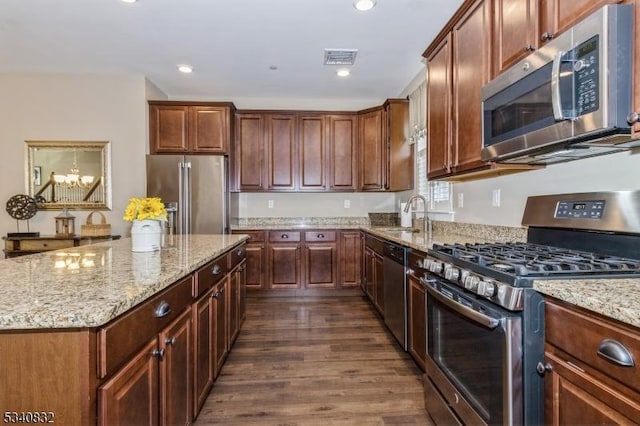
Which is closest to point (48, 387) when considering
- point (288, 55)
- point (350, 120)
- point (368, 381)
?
point (368, 381)

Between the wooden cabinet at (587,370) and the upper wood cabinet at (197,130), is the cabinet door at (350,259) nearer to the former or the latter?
the upper wood cabinet at (197,130)

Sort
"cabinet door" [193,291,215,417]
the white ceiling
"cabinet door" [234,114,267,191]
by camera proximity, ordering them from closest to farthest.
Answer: "cabinet door" [193,291,215,417], the white ceiling, "cabinet door" [234,114,267,191]

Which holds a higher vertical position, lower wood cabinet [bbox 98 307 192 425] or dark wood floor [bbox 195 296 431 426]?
lower wood cabinet [bbox 98 307 192 425]

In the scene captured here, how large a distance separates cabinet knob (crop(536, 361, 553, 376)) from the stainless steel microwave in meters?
0.79

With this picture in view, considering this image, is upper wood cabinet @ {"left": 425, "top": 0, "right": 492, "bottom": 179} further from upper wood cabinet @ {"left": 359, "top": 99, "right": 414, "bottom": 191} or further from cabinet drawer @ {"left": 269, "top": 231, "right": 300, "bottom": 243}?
cabinet drawer @ {"left": 269, "top": 231, "right": 300, "bottom": 243}

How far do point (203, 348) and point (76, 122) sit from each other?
370cm

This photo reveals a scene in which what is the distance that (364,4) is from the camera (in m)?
2.65

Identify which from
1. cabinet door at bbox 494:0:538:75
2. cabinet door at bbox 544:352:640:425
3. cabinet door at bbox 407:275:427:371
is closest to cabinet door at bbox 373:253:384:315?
cabinet door at bbox 407:275:427:371

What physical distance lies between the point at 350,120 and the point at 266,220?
1836 mm

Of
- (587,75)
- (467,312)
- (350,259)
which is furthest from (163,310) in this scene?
(350,259)

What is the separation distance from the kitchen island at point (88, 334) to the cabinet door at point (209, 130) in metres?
3.02

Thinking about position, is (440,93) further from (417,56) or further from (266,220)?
(266,220)

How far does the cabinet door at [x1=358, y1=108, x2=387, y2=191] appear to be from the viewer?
15.1 feet

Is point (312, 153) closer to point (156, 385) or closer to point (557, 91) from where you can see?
point (557, 91)
